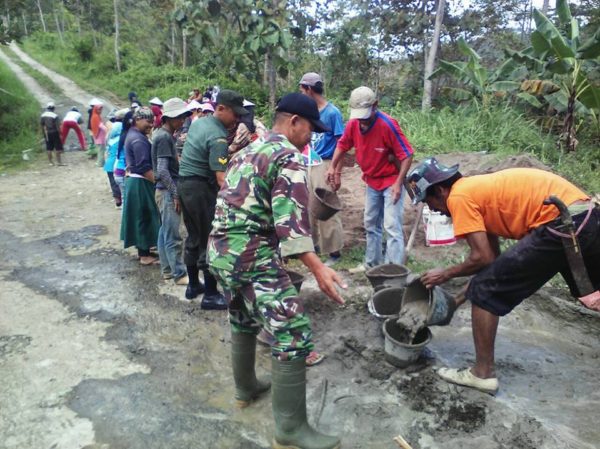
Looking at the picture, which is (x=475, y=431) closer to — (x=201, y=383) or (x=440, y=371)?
(x=440, y=371)

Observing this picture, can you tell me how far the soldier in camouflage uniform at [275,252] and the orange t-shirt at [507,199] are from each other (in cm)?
95

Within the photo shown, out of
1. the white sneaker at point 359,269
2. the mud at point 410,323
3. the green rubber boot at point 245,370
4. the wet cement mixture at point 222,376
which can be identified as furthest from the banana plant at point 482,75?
the green rubber boot at point 245,370

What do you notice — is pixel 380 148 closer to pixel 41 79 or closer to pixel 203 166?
pixel 203 166

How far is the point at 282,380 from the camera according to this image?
8.09 feet

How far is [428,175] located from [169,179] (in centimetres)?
270

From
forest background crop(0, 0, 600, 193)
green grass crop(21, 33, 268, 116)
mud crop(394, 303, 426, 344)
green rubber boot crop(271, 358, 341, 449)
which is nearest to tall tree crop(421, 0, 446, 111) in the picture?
forest background crop(0, 0, 600, 193)

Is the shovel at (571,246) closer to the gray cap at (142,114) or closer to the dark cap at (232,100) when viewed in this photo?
the dark cap at (232,100)

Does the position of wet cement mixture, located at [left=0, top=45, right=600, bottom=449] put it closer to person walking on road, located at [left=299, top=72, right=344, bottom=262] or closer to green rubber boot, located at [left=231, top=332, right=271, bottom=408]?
green rubber boot, located at [left=231, top=332, right=271, bottom=408]

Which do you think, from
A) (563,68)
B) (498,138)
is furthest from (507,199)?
(498,138)

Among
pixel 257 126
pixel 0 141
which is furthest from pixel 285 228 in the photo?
pixel 0 141

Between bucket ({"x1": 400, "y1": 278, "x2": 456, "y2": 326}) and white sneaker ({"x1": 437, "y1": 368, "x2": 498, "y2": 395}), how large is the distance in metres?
0.32

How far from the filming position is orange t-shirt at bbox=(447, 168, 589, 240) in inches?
109

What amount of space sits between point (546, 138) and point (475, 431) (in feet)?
30.1

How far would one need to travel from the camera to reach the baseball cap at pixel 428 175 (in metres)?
2.89
